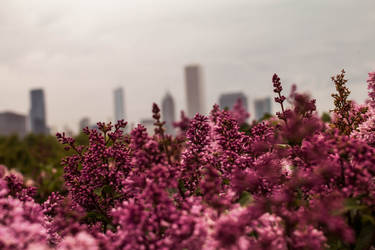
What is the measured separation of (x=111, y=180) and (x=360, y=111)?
4058mm

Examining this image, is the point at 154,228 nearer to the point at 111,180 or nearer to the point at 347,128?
the point at 111,180

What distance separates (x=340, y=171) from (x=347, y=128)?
2.11 meters

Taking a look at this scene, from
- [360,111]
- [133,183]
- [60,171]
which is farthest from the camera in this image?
[60,171]

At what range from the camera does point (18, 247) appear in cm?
278

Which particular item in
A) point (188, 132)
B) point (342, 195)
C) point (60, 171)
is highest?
point (188, 132)

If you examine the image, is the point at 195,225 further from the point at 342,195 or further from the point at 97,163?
the point at 97,163

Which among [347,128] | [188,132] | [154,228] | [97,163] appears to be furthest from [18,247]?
[347,128]

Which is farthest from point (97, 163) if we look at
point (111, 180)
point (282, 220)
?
point (282, 220)

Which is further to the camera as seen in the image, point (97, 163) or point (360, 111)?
point (360, 111)

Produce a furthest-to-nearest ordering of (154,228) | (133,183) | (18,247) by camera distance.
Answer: (133,183) < (154,228) < (18,247)

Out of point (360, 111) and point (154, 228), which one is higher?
point (360, 111)

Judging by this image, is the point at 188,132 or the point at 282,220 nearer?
the point at 282,220

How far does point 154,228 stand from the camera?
299 centimetres

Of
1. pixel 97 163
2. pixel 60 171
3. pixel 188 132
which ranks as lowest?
pixel 60 171
